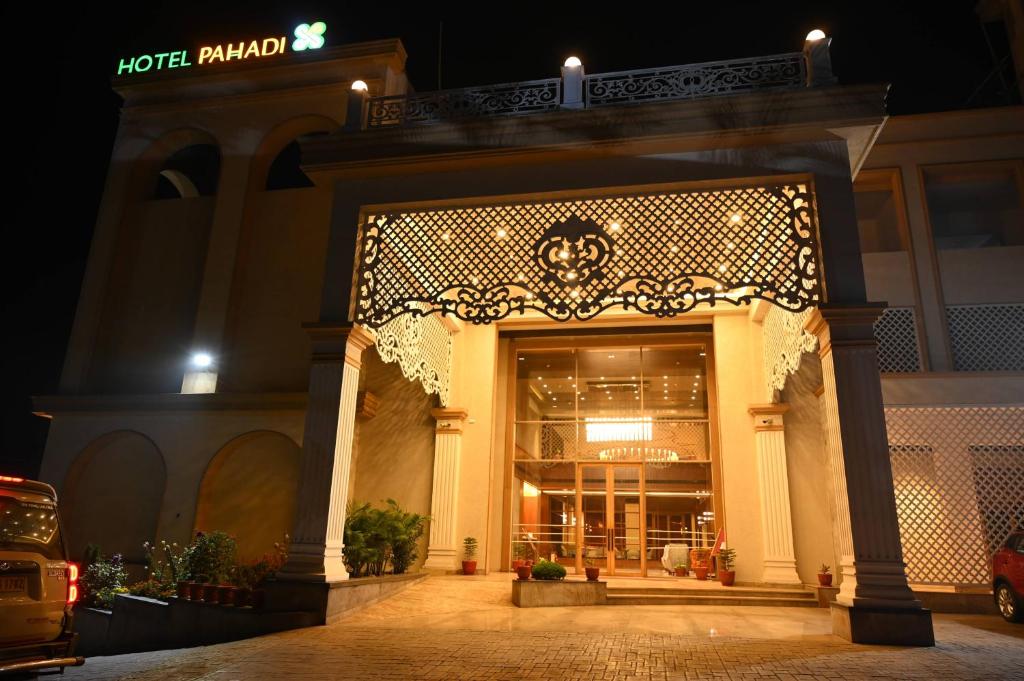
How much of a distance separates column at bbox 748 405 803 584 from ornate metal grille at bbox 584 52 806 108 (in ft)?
19.1

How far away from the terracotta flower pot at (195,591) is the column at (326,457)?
1.16 m

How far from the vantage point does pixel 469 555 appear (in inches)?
472

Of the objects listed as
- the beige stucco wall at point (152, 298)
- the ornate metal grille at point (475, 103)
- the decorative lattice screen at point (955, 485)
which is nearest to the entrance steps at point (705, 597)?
the decorative lattice screen at point (955, 485)

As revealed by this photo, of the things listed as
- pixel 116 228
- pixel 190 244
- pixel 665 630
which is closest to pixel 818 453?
pixel 665 630

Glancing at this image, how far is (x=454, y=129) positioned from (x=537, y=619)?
19.6 ft

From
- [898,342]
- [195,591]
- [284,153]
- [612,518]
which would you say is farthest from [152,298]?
[898,342]

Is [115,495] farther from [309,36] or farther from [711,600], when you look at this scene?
[711,600]

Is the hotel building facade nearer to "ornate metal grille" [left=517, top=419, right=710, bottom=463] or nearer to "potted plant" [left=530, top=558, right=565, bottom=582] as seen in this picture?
"ornate metal grille" [left=517, top=419, right=710, bottom=463]

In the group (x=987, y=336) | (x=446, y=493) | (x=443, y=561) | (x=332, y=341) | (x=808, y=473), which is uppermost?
(x=987, y=336)

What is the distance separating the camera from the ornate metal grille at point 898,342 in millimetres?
11453

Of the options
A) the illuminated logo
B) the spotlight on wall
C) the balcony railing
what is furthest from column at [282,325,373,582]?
the illuminated logo

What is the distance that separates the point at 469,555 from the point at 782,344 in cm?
654

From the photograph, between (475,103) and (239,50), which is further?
(239,50)

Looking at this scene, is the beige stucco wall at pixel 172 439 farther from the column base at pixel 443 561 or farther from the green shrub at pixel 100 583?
the column base at pixel 443 561
